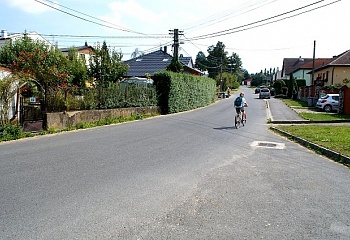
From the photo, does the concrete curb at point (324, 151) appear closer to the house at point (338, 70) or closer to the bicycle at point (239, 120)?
the bicycle at point (239, 120)

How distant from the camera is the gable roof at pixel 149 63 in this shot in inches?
1835

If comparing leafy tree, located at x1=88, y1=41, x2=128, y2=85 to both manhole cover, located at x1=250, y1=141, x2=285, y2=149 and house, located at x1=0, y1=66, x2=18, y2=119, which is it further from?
manhole cover, located at x1=250, y1=141, x2=285, y2=149

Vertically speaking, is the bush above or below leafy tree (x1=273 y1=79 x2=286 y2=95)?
below

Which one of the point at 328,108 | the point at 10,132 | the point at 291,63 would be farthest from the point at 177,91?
the point at 291,63

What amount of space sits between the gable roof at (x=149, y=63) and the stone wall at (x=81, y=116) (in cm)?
2490

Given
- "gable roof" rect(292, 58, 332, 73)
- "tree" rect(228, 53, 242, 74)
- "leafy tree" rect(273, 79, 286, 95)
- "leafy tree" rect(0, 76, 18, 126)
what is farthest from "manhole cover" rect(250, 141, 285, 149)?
"tree" rect(228, 53, 242, 74)

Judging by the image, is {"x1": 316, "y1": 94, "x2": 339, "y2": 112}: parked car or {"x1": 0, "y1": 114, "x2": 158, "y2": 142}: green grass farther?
{"x1": 316, "y1": 94, "x2": 339, "y2": 112}: parked car

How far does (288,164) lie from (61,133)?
967cm

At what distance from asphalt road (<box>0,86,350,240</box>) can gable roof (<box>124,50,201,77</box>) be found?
36.7 meters

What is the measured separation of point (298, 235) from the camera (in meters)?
4.27

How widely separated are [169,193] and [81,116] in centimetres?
1198

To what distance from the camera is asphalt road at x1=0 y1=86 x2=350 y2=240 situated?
172 inches

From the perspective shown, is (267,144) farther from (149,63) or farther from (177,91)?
(149,63)

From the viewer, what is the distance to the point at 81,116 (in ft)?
55.3
